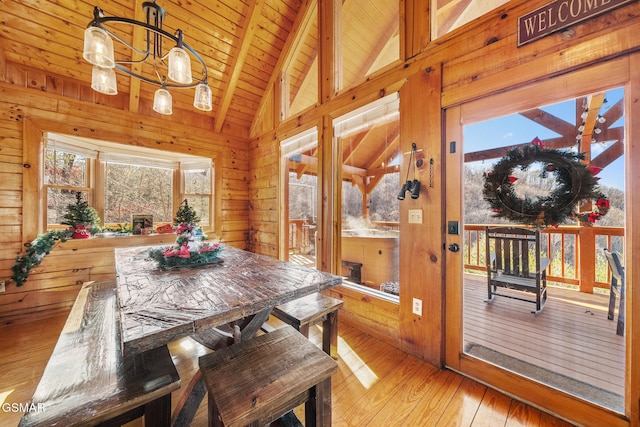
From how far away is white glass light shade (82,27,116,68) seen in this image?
1.30 m

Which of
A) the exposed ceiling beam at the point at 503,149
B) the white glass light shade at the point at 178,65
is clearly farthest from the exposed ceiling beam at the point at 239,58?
the exposed ceiling beam at the point at 503,149

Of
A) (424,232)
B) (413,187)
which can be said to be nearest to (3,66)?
(413,187)

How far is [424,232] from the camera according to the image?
1.96 metres

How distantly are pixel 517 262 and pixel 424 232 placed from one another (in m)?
0.73

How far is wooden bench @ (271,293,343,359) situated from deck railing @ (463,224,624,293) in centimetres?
150

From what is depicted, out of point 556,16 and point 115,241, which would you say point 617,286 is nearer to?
point 556,16

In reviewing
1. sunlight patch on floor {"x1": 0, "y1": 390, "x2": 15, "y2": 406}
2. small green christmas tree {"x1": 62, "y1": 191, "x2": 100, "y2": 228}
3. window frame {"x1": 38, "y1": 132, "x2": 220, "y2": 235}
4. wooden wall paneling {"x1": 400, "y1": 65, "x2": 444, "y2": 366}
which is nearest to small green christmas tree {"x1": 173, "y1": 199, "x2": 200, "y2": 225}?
window frame {"x1": 38, "y1": 132, "x2": 220, "y2": 235}

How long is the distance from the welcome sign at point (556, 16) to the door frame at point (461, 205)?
28cm

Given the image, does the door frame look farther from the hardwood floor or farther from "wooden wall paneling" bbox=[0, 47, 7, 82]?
"wooden wall paneling" bbox=[0, 47, 7, 82]

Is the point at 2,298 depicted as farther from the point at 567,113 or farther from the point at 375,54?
the point at 567,113

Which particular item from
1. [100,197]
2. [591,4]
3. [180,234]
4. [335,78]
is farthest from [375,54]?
[100,197]

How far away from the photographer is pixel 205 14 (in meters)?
2.87

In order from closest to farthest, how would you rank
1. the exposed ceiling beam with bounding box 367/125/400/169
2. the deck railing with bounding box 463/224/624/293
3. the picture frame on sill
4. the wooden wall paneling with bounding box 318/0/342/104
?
1. the deck railing with bounding box 463/224/624/293
2. the exposed ceiling beam with bounding box 367/125/400/169
3. the wooden wall paneling with bounding box 318/0/342/104
4. the picture frame on sill

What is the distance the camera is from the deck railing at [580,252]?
1420 mm
